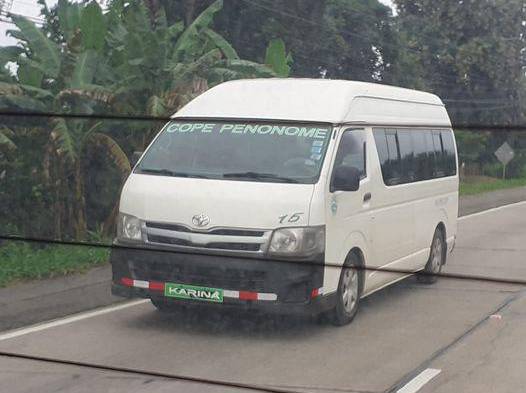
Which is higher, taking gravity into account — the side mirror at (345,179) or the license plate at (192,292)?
the side mirror at (345,179)

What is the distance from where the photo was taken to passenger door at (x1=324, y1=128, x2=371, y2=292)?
2344 millimetres

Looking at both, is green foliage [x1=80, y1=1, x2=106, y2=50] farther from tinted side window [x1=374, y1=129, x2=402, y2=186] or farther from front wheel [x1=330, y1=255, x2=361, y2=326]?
tinted side window [x1=374, y1=129, x2=402, y2=186]

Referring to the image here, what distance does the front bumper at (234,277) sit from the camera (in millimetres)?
2705

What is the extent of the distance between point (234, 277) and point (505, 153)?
4.43 ft

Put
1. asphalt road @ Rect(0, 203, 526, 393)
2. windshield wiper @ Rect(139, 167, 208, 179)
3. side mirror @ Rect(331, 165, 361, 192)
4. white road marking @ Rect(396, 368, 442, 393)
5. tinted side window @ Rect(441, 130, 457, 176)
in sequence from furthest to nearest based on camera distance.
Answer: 1. windshield wiper @ Rect(139, 167, 208, 179)
2. side mirror @ Rect(331, 165, 361, 192)
3. white road marking @ Rect(396, 368, 442, 393)
4. asphalt road @ Rect(0, 203, 526, 393)
5. tinted side window @ Rect(441, 130, 457, 176)

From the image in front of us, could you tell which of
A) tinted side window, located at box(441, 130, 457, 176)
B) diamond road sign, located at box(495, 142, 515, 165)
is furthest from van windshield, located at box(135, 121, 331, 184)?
diamond road sign, located at box(495, 142, 515, 165)

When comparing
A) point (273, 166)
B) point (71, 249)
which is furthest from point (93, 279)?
point (273, 166)

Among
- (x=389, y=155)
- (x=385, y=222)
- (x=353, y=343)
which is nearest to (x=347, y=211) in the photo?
(x=353, y=343)

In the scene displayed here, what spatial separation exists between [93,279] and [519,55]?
8.74 feet

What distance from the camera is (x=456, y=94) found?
66.9 inches

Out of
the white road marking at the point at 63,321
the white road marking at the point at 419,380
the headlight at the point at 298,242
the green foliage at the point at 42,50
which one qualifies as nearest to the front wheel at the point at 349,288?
the headlight at the point at 298,242

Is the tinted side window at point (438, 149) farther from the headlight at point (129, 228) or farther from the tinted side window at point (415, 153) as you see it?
the headlight at point (129, 228)

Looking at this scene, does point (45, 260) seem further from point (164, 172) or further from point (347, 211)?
point (347, 211)

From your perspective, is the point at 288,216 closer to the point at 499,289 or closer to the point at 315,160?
the point at 315,160
